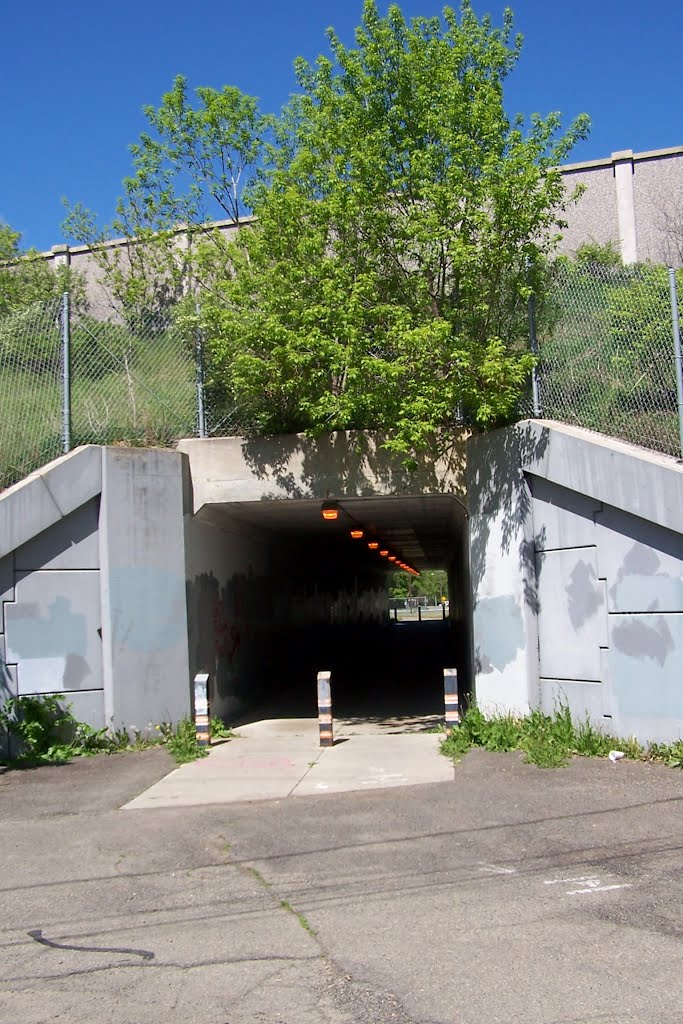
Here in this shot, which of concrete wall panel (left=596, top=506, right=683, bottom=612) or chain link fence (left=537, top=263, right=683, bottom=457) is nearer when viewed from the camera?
concrete wall panel (left=596, top=506, right=683, bottom=612)

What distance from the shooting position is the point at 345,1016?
426 cm

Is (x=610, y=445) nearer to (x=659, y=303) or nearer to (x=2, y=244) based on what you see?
(x=659, y=303)

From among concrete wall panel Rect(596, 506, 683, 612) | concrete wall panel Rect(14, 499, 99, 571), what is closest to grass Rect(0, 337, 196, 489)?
concrete wall panel Rect(14, 499, 99, 571)

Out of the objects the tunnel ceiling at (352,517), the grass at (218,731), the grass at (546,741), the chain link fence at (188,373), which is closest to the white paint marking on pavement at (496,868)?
the grass at (546,741)

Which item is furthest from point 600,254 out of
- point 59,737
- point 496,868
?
point 496,868

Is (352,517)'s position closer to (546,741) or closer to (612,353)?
(612,353)

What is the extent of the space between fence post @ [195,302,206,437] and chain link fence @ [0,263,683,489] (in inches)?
0.6

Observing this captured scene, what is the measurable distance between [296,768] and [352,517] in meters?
7.60

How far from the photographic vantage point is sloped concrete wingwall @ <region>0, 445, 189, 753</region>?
1136 centimetres

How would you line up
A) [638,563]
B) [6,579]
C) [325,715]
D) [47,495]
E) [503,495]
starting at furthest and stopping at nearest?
1. [325,715]
2. [503,495]
3. [47,495]
4. [6,579]
5. [638,563]

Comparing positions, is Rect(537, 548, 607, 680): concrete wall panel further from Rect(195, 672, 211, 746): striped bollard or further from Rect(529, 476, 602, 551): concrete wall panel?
Rect(195, 672, 211, 746): striped bollard

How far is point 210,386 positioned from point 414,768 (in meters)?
6.23

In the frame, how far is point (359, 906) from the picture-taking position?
5805 millimetres

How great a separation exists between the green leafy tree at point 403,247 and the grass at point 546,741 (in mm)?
3592
